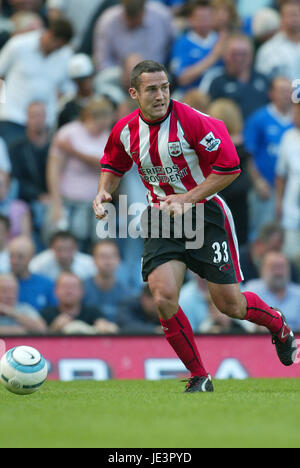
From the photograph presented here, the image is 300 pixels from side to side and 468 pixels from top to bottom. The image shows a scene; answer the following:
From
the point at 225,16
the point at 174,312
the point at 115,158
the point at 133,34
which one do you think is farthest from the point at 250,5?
the point at 174,312

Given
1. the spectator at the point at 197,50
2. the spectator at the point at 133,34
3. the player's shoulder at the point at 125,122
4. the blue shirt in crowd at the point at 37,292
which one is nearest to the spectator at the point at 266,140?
the spectator at the point at 197,50

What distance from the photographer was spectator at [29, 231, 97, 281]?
468 inches

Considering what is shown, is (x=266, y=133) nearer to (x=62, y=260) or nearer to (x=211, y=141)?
(x=62, y=260)

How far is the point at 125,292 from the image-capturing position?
38.4 feet

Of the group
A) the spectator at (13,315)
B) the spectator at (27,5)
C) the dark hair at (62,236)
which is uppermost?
the spectator at (27,5)

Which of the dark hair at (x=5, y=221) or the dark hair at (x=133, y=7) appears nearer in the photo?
the dark hair at (x=5, y=221)

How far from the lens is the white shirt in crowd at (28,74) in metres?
13.6

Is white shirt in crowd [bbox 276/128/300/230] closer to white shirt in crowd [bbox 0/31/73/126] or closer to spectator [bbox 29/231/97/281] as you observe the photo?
spectator [bbox 29/231/97/281]

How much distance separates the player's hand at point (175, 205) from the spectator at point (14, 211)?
213 inches

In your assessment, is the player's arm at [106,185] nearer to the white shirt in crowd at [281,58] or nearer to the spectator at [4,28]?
the white shirt in crowd at [281,58]

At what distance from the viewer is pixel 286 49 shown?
1384cm

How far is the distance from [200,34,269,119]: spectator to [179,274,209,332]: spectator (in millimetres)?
2872

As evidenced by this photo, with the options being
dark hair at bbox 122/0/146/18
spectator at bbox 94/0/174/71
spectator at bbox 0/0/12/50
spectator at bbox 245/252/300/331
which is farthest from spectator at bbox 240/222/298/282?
spectator at bbox 0/0/12/50

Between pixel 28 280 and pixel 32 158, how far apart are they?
197 centimetres
